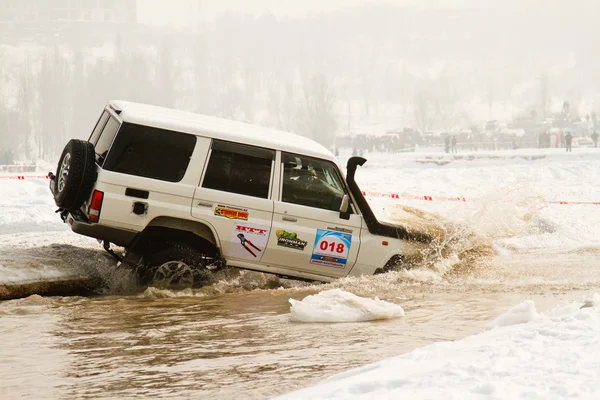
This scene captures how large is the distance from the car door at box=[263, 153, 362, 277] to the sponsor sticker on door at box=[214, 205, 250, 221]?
1.01 ft

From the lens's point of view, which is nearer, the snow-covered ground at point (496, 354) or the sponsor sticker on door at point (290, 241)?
the snow-covered ground at point (496, 354)

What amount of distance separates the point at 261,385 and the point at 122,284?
4.58 meters

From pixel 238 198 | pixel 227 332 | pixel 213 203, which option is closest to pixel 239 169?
pixel 238 198

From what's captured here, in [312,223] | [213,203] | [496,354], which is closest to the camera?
[496,354]

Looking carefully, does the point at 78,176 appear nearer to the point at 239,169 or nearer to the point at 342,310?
the point at 239,169

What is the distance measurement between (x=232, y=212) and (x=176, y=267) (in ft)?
2.70

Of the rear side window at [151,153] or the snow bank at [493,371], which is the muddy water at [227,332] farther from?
the rear side window at [151,153]

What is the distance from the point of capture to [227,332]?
25.2ft

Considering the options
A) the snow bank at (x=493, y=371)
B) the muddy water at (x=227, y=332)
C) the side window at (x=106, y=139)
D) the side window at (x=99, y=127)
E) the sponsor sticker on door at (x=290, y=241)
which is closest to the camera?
the snow bank at (x=493, y=371)

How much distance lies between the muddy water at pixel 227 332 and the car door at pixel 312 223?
1.12ft

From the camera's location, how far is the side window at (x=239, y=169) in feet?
31.1

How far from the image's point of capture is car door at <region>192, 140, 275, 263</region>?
944 cm

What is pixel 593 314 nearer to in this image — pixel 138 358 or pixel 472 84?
pixel 138 358

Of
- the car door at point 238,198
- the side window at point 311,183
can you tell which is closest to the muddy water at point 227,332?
the car door at point 238,198
